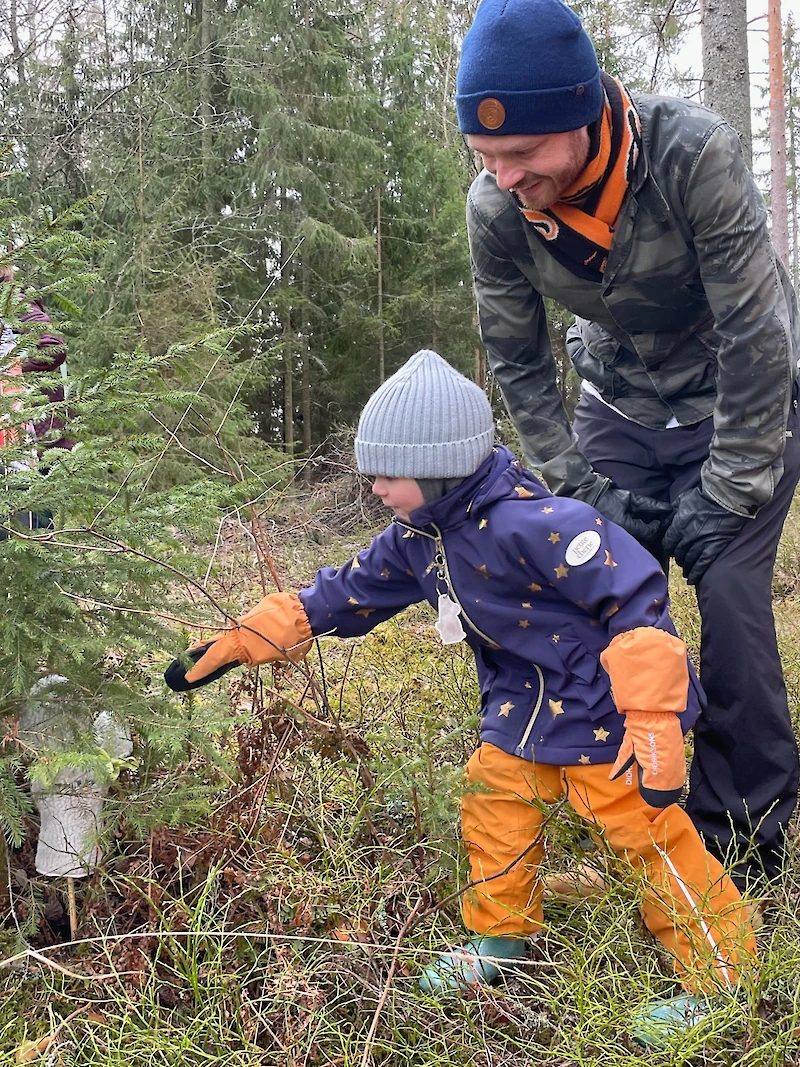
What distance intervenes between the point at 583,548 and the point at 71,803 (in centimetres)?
150

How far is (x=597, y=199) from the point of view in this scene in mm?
2273

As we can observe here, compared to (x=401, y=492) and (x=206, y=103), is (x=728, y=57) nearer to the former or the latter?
(x=401, y=492)

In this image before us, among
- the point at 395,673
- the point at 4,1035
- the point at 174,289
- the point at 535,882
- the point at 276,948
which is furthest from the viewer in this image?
the point at 174,289

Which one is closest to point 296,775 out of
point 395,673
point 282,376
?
point 395,673

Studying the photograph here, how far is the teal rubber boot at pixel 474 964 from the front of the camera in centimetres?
212

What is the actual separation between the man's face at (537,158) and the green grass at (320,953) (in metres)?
1.37

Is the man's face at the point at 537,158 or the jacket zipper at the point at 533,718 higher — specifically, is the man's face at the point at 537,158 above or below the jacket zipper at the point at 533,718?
above

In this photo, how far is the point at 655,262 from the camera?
2.35 metres

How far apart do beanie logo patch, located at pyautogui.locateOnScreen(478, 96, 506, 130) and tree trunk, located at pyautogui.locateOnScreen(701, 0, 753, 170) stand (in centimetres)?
462

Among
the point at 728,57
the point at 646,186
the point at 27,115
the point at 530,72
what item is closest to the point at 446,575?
the point at 646,186

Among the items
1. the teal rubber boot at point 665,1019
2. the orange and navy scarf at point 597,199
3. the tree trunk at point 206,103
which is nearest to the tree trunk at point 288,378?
the tree trunk at point 206,103

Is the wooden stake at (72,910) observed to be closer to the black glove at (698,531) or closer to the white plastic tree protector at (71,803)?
the white plastic tree protector at (71,803)

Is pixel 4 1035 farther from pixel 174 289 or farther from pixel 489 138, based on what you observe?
pixel 174 289

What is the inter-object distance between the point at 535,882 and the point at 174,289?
28.1 feet
